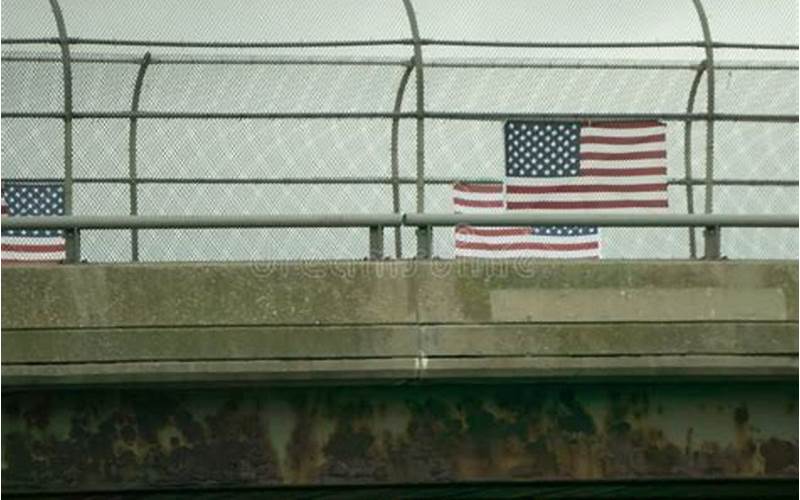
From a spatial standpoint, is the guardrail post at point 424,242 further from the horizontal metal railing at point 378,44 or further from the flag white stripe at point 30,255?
the flag white stripe at point 30,255

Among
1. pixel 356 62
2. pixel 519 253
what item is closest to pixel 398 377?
pixel 519 253

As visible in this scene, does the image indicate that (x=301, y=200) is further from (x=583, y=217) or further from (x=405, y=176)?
(x=583, y=217)

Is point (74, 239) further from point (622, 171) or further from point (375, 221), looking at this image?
point (622, 171)

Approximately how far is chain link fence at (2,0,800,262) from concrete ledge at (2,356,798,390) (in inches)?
73.3

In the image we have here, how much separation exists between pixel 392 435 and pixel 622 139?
3.26m

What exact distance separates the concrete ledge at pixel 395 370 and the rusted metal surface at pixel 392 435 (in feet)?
1.14

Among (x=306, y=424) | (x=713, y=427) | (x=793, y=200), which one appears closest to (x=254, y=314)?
(x=306, y=424)

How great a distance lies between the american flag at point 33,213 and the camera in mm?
15125

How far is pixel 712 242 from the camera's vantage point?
46.1 ft

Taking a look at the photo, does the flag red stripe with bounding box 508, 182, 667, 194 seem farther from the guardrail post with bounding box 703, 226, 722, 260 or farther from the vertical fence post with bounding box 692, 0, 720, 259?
the guardrail post with bounding box 703, 226, 722, 260

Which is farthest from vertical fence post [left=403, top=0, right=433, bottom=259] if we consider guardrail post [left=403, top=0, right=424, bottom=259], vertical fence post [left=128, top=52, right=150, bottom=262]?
vertical fence post [left=128, top=52, right=150, bottom=262]

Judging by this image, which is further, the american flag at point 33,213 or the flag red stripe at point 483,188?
the flag red stripe at point 483,188

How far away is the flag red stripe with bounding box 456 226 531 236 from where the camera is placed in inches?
592

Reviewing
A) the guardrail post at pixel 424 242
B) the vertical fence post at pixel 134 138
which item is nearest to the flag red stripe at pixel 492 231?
the guardrail post at pixel 424 242
